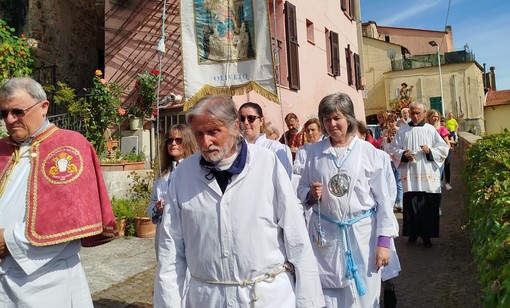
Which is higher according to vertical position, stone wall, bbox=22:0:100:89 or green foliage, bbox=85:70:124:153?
stone wall, bbox=22:0:100:89

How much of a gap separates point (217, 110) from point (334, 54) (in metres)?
15.4

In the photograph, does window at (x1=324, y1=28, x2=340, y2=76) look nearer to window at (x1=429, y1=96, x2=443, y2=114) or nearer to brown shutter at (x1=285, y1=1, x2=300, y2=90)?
brown shutter at (x1=285, y1=1, x2=300, y2=90)

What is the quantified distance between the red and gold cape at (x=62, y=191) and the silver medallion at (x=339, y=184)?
4.96ft

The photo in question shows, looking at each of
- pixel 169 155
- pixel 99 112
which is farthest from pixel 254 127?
pixel 99 112

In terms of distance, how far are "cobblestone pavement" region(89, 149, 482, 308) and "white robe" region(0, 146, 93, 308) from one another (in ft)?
7.26

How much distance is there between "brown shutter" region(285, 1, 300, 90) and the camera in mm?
12383

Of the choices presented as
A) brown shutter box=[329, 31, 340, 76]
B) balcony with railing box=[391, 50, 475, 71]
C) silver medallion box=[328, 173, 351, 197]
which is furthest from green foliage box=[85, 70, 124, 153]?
balcony with railing box=[391, 50, 475, 71]

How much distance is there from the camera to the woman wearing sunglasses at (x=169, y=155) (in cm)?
422

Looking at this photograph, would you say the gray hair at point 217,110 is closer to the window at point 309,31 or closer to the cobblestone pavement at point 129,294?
the cobblestone pavement at point 129,294

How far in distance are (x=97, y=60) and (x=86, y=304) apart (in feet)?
40.1

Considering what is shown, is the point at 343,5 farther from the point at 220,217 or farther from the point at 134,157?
the point at 220,217

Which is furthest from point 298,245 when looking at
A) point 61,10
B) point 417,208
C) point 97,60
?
point 97,60

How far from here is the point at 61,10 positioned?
11938mm

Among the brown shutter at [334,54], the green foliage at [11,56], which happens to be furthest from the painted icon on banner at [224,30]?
the brown shutter at [334,54]
